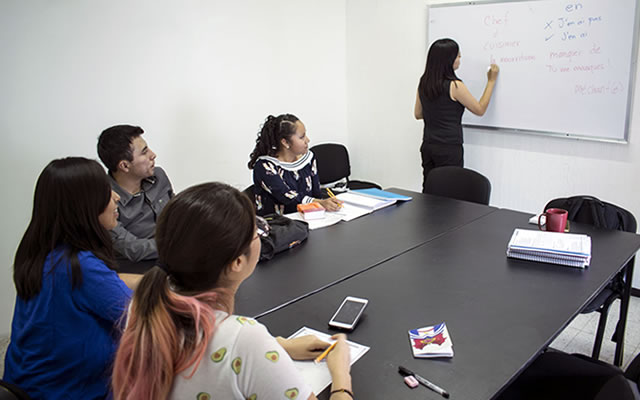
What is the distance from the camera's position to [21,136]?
9.52 ft

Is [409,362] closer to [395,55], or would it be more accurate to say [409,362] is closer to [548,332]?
[548,332]

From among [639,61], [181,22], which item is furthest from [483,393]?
[181,22]

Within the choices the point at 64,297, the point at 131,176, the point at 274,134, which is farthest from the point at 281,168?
the point at 64,297

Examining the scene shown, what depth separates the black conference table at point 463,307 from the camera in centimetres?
128

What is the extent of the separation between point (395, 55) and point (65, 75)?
2558 millimetres

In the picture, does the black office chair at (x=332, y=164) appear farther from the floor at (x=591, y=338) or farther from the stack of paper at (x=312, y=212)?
the floor at (x=591, y=338)

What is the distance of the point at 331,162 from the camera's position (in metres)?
4.30

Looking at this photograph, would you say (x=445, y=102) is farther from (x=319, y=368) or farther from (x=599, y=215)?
(x=319, y=368)

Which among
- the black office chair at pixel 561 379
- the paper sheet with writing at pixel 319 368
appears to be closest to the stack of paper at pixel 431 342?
the paper sheet with writing at pixel 319 368

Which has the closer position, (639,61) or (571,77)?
(639,61)

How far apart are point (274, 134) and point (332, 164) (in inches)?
54.7

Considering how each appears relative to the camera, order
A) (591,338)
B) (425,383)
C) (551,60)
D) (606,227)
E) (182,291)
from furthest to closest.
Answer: (551,60)
(591,338)
(606,227)
(425,383)
(182,291)

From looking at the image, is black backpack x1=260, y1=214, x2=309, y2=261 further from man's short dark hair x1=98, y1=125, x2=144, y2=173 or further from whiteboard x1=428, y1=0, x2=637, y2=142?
whiteboard x1=428, y1=0, x2=637, y2=142

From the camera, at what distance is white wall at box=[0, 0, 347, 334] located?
2.89 m
